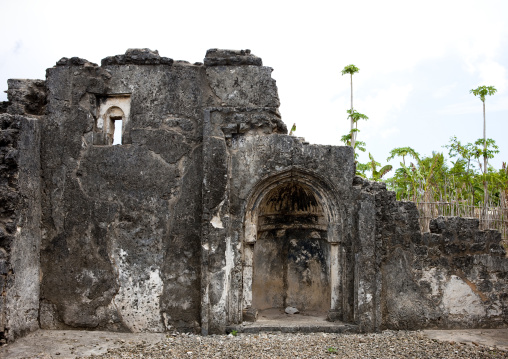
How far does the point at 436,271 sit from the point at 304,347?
228 cm

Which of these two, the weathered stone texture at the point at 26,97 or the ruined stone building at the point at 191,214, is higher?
Answer: the weathered stone texture at the point at 26,97

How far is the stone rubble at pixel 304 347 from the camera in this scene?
5.04m

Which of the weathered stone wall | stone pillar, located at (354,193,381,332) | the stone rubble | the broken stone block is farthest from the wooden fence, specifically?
the weathered stone wall

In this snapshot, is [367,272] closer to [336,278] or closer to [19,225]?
[336,278]

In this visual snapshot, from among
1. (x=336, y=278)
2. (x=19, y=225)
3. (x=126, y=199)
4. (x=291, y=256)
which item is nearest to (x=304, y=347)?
(x=336, y=278)

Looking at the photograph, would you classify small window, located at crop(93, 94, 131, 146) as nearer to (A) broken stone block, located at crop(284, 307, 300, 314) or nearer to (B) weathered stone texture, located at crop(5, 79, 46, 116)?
(B) weathered stone texture, located at crop(5, 79, 46, 116)

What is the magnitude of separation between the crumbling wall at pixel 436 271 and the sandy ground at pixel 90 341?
266 millimetres

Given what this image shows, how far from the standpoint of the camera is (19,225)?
18.8ft

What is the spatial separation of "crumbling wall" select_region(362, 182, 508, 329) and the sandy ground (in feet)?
0.87

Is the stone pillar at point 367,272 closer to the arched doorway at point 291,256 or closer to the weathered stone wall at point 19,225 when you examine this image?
the arched doorway at point 291,256

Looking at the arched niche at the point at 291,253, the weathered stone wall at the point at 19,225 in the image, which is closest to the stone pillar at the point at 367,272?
the arched niche at the point at 291,253

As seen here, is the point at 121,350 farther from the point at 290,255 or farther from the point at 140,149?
the point at 290,255

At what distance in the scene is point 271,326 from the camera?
6000 mm

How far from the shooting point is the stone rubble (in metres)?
5.04
